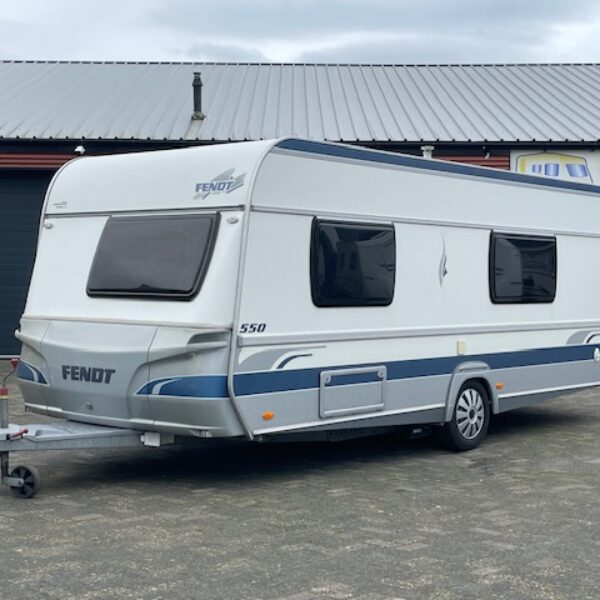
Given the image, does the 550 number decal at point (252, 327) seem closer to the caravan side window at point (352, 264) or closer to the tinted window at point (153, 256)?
the tinted window at point (153, 256)

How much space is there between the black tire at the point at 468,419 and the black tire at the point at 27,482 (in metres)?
3.94

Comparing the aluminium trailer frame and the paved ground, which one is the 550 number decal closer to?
the aluminium trailer frame

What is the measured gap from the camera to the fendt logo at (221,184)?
7969 millimetres

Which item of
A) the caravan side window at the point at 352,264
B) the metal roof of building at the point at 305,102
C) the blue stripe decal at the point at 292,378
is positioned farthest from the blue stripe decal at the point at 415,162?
the metal roof of building at the point at 305,102

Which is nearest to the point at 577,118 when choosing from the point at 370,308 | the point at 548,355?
the point at 548,355

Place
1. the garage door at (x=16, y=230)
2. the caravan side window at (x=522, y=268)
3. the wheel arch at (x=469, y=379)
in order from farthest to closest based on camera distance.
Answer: the garage door at (x=16, y=230), the caravan side window at (x=522, y=268), the wheel arch at (x=469, y=379)

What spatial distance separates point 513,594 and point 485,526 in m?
1.45

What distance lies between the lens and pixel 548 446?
10344mm

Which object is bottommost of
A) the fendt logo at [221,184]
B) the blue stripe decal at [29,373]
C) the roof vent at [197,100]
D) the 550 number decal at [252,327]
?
the blue stripe decal at [29,373]

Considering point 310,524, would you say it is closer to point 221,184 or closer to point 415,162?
point 221,184

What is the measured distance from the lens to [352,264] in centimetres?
877

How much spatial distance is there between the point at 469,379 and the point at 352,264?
2035 millimetres

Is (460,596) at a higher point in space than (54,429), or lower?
lower

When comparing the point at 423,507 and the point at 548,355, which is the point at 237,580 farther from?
the point at 548,355
